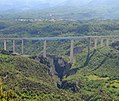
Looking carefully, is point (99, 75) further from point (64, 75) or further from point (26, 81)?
point (26, 81)

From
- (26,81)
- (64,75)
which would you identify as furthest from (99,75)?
(26,81)

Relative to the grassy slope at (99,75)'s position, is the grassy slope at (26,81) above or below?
above

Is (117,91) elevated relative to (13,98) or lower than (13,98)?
lower

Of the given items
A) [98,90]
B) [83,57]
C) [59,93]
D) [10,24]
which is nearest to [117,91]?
[98,90]

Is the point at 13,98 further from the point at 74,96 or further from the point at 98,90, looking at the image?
the point at 98,90

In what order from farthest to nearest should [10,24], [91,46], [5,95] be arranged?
1. [10,24]
2. [91,46]
3. [5,95]

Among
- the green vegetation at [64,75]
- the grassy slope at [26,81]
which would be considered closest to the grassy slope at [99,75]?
the green vegetation at [64,75]

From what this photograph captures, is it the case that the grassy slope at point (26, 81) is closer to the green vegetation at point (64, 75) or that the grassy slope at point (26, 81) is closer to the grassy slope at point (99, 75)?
the green vegetation at point (64, 75)
